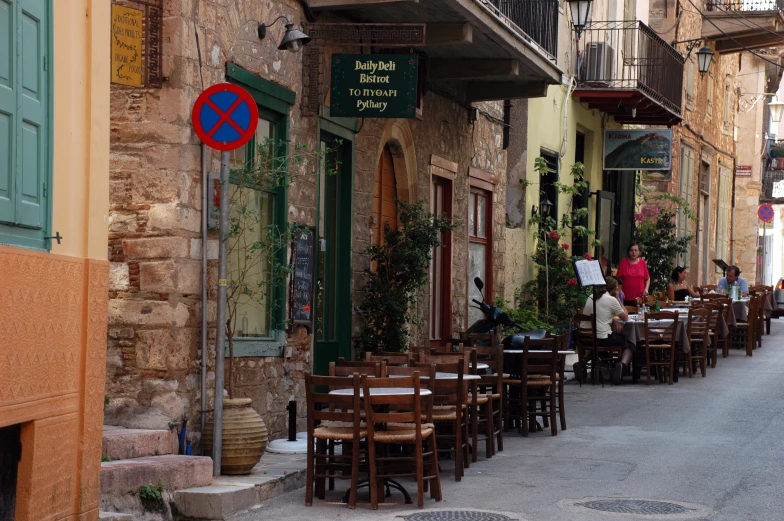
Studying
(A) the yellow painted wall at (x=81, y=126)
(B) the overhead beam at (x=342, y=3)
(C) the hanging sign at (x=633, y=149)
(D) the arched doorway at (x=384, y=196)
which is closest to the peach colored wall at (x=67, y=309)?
(A) the yellow painted wall at (x=81, y=126)

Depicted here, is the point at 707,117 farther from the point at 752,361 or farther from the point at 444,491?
the point at 444,491

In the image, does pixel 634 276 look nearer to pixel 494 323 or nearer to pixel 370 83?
pixel 494 323

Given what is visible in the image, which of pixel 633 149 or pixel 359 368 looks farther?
pixel 633 149

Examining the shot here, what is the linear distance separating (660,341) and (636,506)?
871cm

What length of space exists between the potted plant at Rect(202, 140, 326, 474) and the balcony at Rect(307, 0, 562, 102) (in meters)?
1.96

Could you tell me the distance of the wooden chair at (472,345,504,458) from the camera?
10656 millimetres

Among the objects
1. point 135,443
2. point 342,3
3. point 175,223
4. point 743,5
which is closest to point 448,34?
point 342,3

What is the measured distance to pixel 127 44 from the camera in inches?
369

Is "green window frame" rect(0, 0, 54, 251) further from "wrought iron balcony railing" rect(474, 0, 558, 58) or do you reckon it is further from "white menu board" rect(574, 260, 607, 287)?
"white menu board" rect(574, 260, 607, 287)

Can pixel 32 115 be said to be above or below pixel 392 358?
above

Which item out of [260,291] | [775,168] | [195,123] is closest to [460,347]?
[260,291]

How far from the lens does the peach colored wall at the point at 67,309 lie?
6570 millimetres

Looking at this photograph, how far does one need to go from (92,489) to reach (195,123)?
2796mm

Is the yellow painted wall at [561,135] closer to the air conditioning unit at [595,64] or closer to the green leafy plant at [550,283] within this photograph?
the green leafy plant at [550,283]
